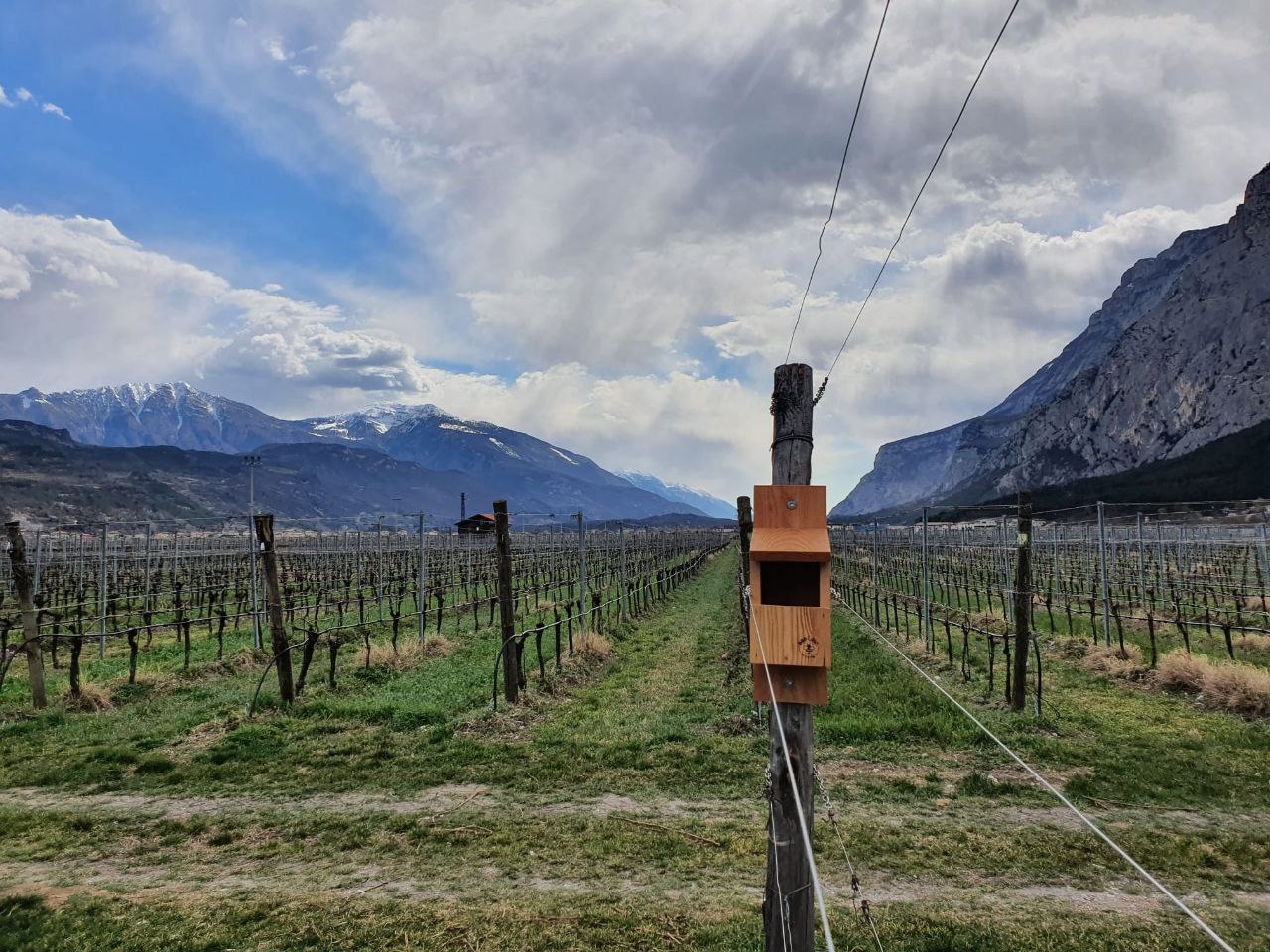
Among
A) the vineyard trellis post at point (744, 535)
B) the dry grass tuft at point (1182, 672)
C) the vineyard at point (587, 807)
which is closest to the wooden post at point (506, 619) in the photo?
the vineyard at point (587, 807)

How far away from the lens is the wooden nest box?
3.07m

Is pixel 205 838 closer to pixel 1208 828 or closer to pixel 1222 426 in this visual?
pixel 1208 828

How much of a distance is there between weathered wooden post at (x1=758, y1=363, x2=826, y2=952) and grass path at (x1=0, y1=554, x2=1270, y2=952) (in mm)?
1278

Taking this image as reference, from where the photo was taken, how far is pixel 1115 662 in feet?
41.6

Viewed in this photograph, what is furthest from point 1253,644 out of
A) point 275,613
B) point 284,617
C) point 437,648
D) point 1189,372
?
point 1189,372

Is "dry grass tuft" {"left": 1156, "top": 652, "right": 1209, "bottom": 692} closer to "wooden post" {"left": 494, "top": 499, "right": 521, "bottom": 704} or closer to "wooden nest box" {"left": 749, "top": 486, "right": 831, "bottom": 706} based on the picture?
"wooden post" {"left": 494, "top": 499, "right": 521, "bottom": 704}

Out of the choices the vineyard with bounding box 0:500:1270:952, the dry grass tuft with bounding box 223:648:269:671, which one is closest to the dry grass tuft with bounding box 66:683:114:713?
the vineyard with bounding box 0:500:1270:952

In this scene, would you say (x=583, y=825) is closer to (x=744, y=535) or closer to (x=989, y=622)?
(x=744, y=535)

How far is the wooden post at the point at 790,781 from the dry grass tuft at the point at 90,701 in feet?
38.5

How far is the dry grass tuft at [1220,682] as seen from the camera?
32.1 ft

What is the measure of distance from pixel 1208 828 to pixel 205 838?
889 centimetres

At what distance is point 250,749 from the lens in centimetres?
859

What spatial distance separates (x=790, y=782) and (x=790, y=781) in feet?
0.06

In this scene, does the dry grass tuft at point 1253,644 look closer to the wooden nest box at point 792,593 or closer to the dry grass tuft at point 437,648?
the wooden nest box at point 792,593
